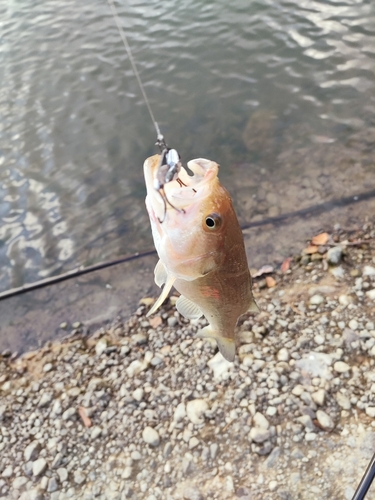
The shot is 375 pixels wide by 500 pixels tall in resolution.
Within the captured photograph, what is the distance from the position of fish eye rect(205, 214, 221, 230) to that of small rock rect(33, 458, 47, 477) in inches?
111

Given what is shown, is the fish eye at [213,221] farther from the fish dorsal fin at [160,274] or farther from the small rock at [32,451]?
the small rock at [32,451]

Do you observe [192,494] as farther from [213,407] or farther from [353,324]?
[353,324]

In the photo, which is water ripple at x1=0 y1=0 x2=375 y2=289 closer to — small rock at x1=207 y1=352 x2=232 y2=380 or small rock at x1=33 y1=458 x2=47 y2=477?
small rock at x1=207 y1=352 x2=232 y2=380

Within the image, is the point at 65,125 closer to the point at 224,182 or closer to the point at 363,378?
the point at 224,182

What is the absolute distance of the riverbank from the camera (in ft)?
10.7

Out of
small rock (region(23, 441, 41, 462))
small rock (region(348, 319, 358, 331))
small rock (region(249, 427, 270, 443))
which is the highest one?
small rock (region(348, 319, 358, 331))

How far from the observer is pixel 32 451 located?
375 centimetres

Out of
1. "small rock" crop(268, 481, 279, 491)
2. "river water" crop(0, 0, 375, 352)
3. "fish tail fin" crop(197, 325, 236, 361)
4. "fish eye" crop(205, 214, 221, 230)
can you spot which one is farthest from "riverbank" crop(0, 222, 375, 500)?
"fish eye" crop(205, 214, 221, 230)

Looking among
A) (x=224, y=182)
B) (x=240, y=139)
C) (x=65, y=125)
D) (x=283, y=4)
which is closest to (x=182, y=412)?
(x=224, y=182)

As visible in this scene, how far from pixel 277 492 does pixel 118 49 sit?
30.9 ft

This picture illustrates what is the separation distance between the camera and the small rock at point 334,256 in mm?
4652

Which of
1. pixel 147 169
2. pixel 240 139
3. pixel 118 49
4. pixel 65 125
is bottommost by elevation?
pixel 240 139

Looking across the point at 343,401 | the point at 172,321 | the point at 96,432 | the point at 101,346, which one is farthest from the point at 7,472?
the point at 343,401

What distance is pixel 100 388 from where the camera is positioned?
411 centimetres
